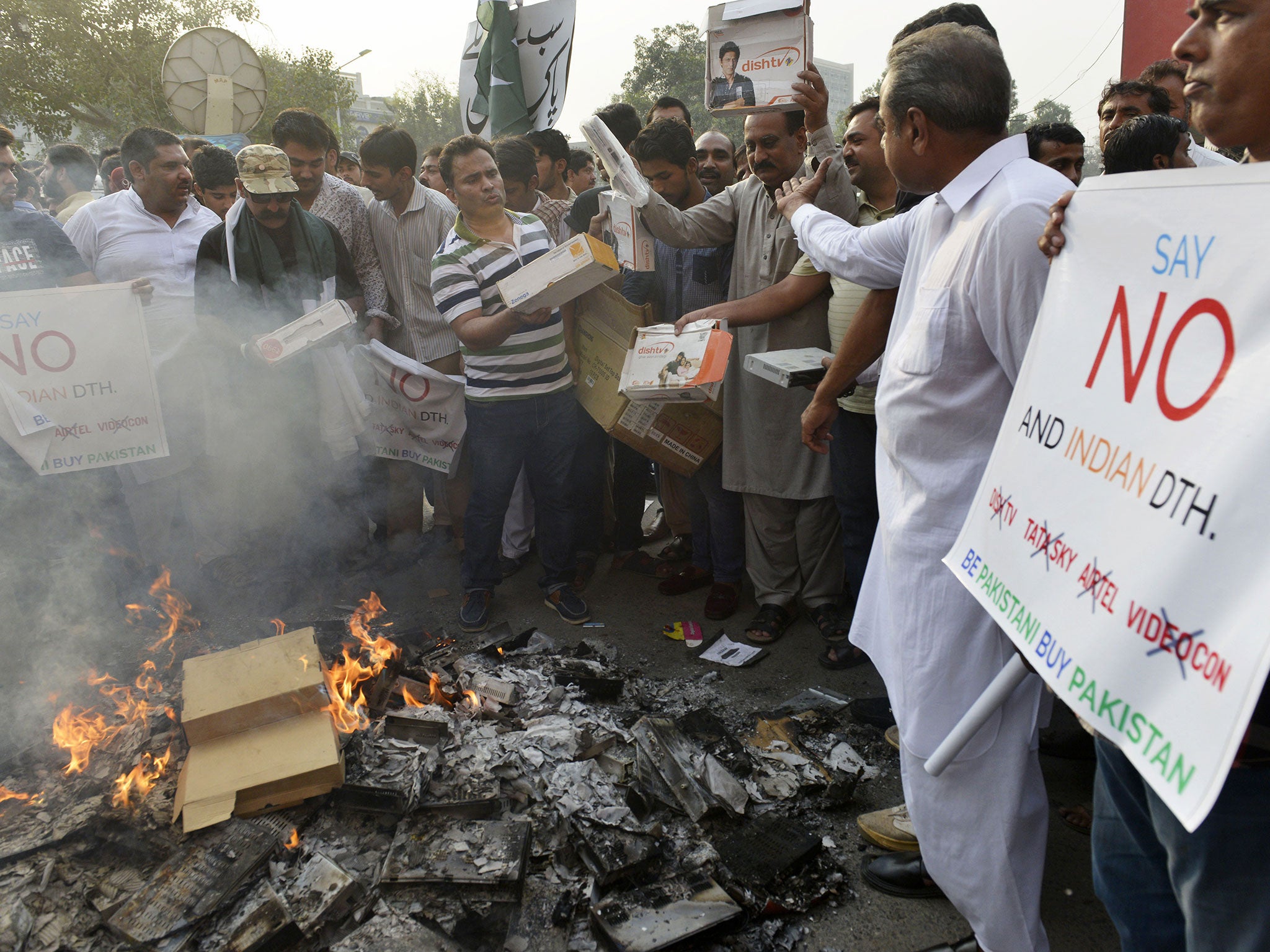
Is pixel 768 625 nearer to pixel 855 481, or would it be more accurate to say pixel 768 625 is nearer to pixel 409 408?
pixel 855 481

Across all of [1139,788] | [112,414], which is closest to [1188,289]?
[1139,788]

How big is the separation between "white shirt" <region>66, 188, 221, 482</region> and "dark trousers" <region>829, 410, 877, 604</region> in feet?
12.9

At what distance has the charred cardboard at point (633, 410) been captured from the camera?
Answer: 462cm

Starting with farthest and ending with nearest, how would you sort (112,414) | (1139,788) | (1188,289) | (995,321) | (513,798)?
(112,414) < (513,798) < (995,321) < (1139,788) < (1188,289)

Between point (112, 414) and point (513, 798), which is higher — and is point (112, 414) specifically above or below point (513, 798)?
above

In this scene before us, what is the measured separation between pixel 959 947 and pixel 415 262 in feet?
15.9

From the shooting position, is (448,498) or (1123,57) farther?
(1123,57)

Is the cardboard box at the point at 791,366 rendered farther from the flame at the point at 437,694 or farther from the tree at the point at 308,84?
the tree at the point at 308,84

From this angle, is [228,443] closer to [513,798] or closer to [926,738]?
[513,798]

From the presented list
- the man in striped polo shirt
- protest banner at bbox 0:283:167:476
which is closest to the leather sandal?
the man in striped polo shirt

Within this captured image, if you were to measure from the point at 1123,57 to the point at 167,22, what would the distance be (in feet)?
75.8

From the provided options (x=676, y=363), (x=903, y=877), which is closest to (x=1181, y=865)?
(x=903, y=877)

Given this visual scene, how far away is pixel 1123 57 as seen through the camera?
9.33m

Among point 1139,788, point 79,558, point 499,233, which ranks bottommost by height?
point 79,558
